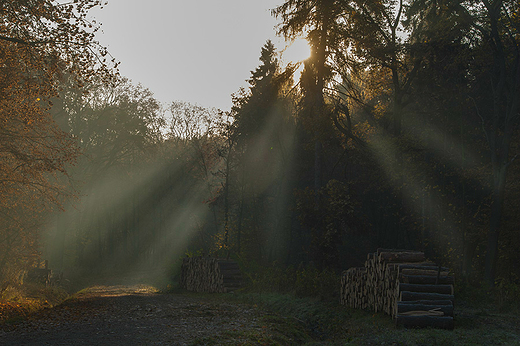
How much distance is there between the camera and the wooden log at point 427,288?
32.5ft

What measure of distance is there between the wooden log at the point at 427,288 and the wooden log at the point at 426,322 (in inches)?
28.3

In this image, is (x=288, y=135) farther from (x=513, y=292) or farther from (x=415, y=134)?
(x=513, y=292)

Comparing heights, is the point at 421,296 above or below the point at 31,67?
below

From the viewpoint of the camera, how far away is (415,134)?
2216cm

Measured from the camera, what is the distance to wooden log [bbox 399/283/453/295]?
32.5 feet

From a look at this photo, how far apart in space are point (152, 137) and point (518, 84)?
1280 inches

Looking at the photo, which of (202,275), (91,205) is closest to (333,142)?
(202,275)

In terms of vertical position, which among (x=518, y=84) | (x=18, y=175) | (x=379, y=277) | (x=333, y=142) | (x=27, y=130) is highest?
(x=518, y=84)

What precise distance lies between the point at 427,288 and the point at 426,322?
0.88 metres

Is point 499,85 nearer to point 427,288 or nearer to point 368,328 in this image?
point 427,288

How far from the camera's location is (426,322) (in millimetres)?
9305

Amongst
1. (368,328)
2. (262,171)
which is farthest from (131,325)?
(262,171)

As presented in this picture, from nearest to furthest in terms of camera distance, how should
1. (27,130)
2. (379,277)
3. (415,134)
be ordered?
1. (379,277)
2. (27,130)
3. (415,134)

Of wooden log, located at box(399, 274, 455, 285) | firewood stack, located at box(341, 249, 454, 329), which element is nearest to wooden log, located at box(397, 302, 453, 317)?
firewood stack, located at box(341, 249, 454, 329)
